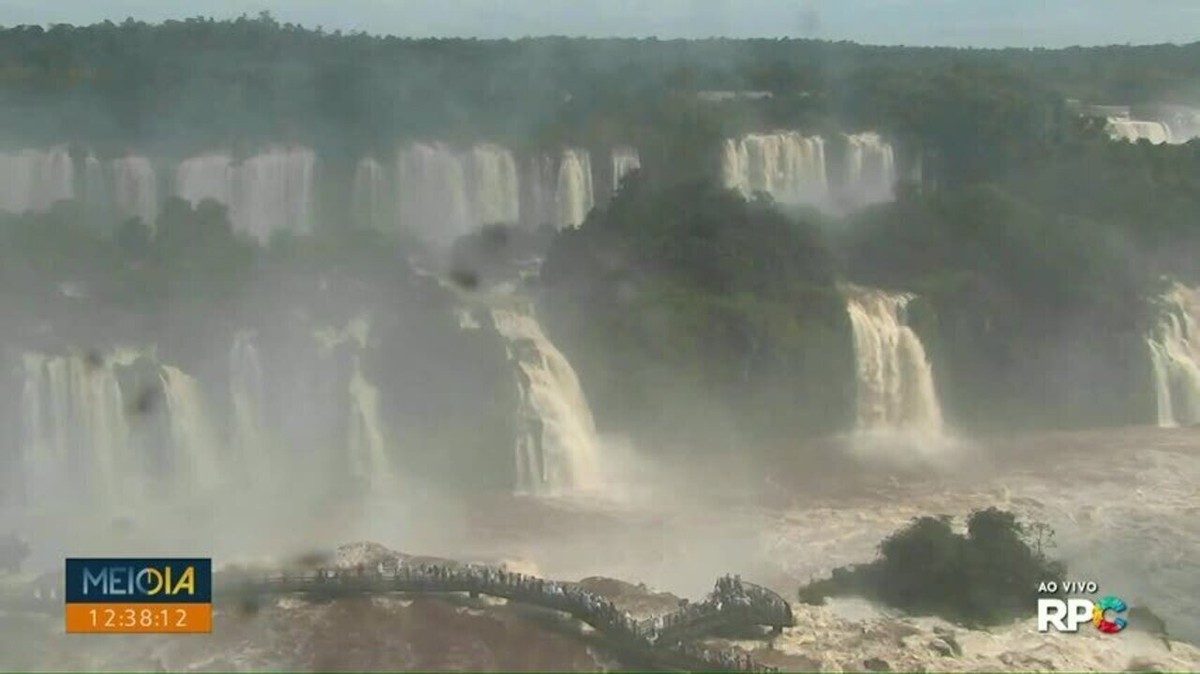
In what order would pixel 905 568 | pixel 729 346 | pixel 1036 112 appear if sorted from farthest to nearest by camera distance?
1. pixel 1036 112
2. pixel 729 346
3. pixel 905 568

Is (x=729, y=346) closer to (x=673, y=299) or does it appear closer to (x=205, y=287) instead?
(x=673, y=299)

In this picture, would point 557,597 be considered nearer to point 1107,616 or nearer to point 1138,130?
point 1107,616

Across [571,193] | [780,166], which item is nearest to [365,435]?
[571,193]

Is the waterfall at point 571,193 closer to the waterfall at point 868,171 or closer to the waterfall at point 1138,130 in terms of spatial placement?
the waterfall at point 868,171

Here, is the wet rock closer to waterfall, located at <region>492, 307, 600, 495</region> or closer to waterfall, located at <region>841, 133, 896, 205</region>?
waterfall, located at <region>492, 307, 600, 495</region>

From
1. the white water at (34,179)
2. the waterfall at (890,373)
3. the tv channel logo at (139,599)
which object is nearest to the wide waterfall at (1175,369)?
the waterfall at (890,373)

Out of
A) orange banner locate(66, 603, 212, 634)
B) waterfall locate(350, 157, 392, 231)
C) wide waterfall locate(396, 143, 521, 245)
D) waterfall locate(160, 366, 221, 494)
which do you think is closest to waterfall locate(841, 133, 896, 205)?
wide waterfall locate(396, 143, 521, 245)

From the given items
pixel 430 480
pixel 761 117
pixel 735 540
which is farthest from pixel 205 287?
pixel 761 117
